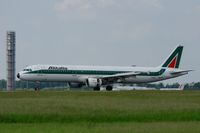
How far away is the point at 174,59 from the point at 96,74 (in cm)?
1589

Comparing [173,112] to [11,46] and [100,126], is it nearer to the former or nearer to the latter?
[100,126]

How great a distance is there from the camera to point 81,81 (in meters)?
83.0

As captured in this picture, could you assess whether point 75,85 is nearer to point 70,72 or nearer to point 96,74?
point 96,74

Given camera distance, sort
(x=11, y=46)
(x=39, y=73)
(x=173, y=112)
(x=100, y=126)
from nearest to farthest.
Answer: (x=100, y=126) → (x=173, y=112) → (x=39, y=73) → (x=11, y=46)

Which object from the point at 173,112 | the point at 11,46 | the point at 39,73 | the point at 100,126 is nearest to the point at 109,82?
the point at 39,73

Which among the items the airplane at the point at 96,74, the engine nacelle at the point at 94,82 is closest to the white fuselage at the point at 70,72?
the airplane at the point at 96,74

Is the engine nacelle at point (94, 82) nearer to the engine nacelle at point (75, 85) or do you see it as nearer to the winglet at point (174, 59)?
the engine nacelle at point (75, 85)

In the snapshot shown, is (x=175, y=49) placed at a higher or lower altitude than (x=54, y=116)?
higher

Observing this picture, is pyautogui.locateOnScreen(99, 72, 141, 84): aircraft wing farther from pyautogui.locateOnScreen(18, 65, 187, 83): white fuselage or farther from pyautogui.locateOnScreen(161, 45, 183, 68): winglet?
pyautogui.locateOnScreen(161, 45, 183, 68): winglet

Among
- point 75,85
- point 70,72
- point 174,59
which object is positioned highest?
point 174,59

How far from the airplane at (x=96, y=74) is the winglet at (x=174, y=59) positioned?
0.62m

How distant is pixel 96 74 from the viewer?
83688mm

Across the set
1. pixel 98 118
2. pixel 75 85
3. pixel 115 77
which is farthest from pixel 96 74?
pixel 98 118

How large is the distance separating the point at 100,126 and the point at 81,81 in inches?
2210
